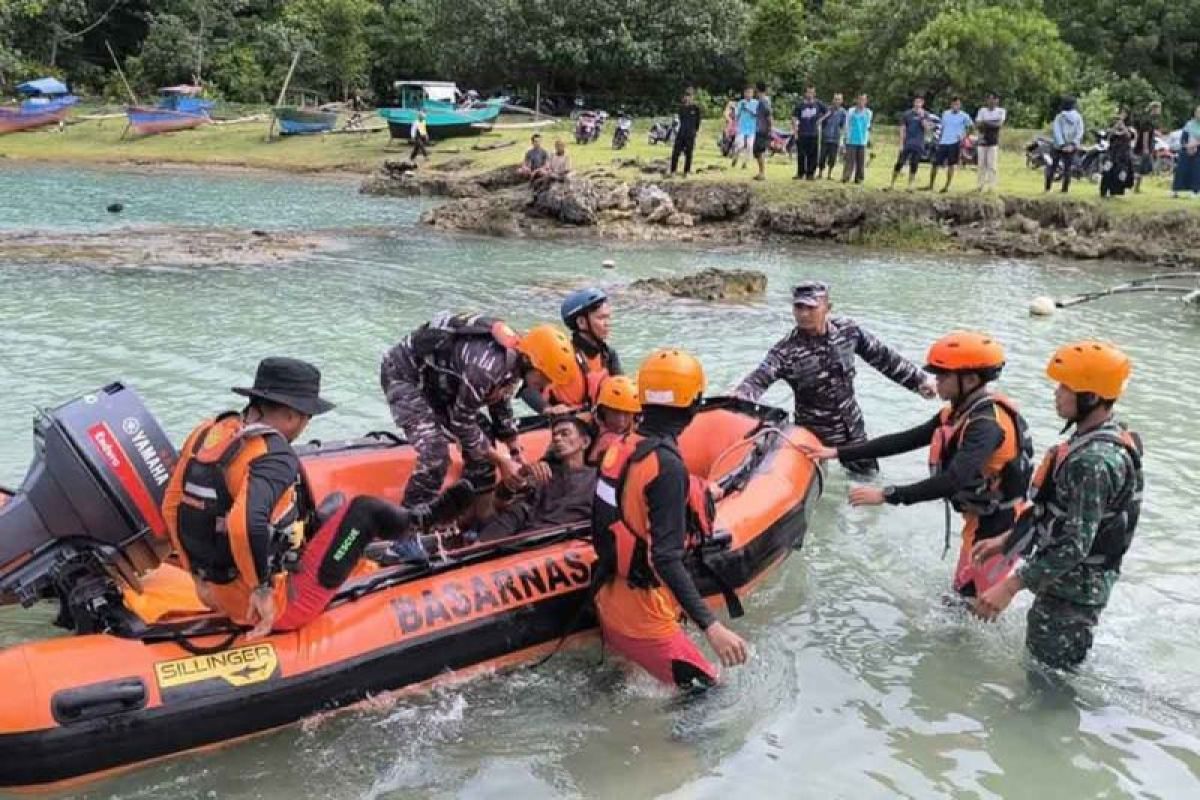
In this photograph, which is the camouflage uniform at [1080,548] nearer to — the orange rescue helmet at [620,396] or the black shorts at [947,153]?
the orange rescue helmet at [620,396]

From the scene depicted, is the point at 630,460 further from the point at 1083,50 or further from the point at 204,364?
the point at 1083,50

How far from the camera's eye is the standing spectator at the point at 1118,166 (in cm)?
1784

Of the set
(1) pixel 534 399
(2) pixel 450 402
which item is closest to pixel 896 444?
(2) pixel 450 402

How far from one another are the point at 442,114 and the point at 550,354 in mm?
27775

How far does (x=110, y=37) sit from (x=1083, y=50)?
1519 inches

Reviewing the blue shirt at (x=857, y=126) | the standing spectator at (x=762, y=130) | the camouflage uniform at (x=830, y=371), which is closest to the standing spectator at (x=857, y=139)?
the blue shirt at (x=857, y=126)

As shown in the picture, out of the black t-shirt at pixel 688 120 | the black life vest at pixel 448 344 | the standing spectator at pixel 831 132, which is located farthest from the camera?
→ the black t-shirt at pixel 688 120

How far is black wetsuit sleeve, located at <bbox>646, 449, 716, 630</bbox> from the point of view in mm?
3871

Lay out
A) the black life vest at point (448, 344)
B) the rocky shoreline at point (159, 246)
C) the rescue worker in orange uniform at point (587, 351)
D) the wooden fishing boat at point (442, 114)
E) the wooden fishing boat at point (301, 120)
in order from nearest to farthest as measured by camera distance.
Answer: the black life vest at point (448, 344), the rescue worker in orange uniform at point (587, 351), the rocky shoreline at point (159, 246), the wooden fishing boat at point (442, 114), the wooden fishing boat at point (301, 120)

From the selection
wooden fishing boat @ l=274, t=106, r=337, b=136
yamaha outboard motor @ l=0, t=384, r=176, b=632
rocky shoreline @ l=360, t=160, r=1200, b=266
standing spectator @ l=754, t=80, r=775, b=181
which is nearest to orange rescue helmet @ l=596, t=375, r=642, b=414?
yamaha outboard motor @ l=0, t=384, r=176, b=632

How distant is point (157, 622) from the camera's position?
407cm

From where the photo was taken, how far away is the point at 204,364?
9750 mm

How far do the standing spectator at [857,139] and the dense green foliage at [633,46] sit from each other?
9.97 m

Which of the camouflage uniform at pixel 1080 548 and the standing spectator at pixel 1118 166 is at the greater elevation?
the standing spectator at pixel 1118 166
